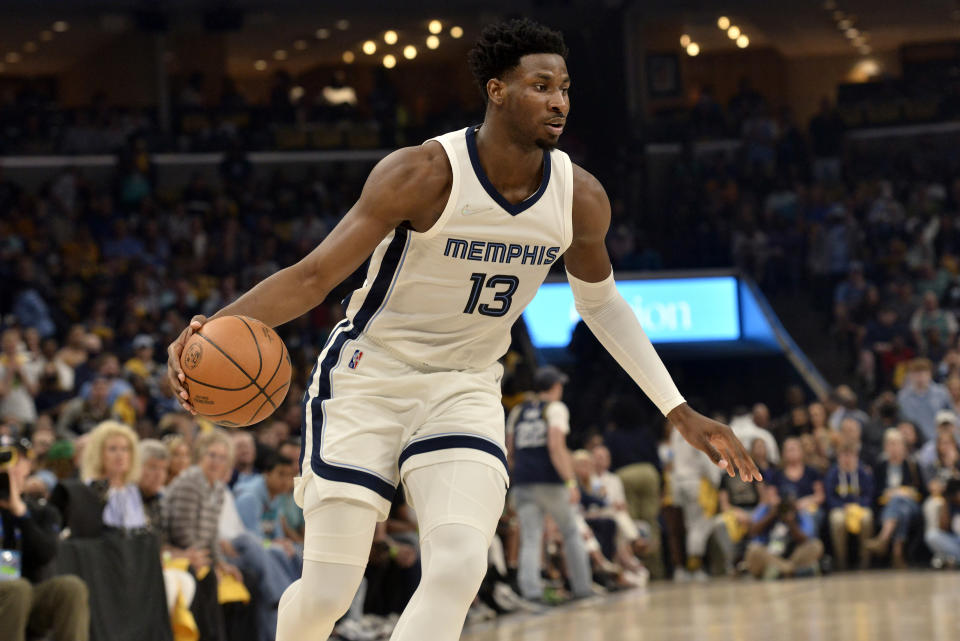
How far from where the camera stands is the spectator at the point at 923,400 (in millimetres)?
13742

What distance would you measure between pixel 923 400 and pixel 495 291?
35.9 ft

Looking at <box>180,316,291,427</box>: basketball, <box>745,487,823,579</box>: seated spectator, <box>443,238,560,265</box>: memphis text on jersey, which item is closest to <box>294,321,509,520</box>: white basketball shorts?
<box>180,316,291,427</box>: basketball

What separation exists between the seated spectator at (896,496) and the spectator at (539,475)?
322 cm

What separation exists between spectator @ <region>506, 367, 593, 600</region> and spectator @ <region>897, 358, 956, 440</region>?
5099 millimetres

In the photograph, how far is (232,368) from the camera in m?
3.62

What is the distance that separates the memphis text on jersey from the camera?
12.3 ft

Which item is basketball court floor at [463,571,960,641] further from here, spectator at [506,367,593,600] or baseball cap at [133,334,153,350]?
baseball cap at [133,334,153,350]

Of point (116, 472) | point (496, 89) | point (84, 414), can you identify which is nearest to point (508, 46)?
point (496, 89)

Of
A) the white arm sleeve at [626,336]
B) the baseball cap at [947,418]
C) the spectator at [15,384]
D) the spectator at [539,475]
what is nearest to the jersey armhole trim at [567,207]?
the white arm sleeve at [626,336]

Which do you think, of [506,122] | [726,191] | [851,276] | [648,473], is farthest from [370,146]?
[506,122]

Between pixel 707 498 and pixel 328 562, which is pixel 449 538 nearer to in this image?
pixel 328 562

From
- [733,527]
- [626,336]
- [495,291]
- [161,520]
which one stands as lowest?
[733,527]

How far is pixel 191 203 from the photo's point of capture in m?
19.6

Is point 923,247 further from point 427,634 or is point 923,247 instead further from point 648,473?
point 427,634
